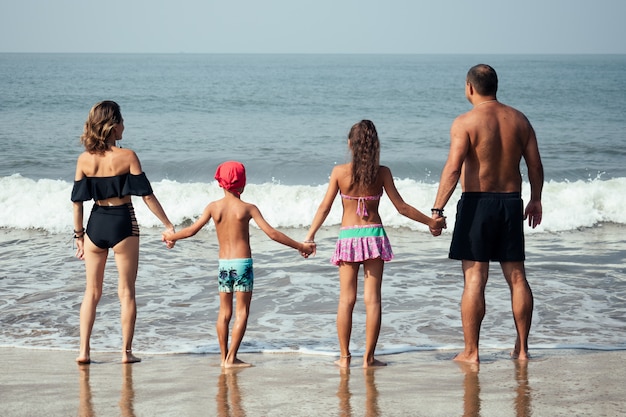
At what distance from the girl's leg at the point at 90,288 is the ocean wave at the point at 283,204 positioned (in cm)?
713

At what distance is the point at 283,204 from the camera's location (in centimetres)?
1424

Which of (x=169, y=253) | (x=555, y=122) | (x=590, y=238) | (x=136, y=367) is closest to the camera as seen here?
(x=136, y=367)

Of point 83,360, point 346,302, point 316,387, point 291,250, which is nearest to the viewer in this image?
point 316,387

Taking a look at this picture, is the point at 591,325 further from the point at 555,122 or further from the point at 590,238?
the point at 555,122

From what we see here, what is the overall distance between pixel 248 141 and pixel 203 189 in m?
11.5

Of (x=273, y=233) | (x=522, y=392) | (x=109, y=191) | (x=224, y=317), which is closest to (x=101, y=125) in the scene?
(x=109, y=191)

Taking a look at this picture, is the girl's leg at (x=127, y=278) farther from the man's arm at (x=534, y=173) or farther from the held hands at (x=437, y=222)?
the man's arm at (x=534, y=173)

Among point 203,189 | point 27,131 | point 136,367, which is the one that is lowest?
point 136,367

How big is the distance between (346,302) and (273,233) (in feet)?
2.28

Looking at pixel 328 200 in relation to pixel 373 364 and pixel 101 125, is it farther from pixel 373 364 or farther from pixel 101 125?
pixel 101 125

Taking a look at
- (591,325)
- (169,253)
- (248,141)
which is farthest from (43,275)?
(248,141)

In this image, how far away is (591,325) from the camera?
7.12 metres

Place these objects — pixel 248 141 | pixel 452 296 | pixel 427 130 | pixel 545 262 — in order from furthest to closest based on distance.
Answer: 1. pixel 427 130
2. pixel 248 141
3. pixel 545 262
4. pixel 452 296

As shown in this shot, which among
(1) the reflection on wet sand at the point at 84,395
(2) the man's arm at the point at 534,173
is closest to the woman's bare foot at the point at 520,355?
(2) the man's arm at the point at 534,173
